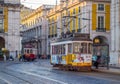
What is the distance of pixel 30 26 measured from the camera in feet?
392

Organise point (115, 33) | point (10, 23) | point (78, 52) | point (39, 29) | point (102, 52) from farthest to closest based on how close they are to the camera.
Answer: point (39, 29) → point (10, 23) → point (115, 33) → point (102, 52) → point (78, 52)

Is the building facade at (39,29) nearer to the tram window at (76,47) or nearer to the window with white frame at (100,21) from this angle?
the window with white frame at (100,21)

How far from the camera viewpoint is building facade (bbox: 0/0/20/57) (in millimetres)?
76688

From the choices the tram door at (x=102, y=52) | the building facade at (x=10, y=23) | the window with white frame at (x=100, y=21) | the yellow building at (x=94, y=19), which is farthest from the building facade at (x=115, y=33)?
the building facade at (x=10, y=23)

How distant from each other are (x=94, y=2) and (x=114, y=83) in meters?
55.1

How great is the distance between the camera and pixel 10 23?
7719 centimetres

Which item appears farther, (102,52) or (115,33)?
(115,33)

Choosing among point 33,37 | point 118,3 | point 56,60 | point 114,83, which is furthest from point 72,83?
point 33,37

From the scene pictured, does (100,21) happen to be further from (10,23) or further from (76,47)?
(76,47)

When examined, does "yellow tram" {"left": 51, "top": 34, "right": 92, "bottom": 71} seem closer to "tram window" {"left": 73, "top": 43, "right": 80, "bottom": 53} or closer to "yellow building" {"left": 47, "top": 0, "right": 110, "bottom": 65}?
"tram window" {"left": 73, "top": 43, "right": 80, "bottom": 53}

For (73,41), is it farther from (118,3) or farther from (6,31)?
(6,31)

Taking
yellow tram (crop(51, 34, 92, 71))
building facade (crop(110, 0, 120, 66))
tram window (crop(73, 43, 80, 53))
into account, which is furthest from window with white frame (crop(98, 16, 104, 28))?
tram window (crop(73, 43, 80, 53))

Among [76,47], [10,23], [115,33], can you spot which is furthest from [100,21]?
[76,47]

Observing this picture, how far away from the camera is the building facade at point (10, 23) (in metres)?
76.7
